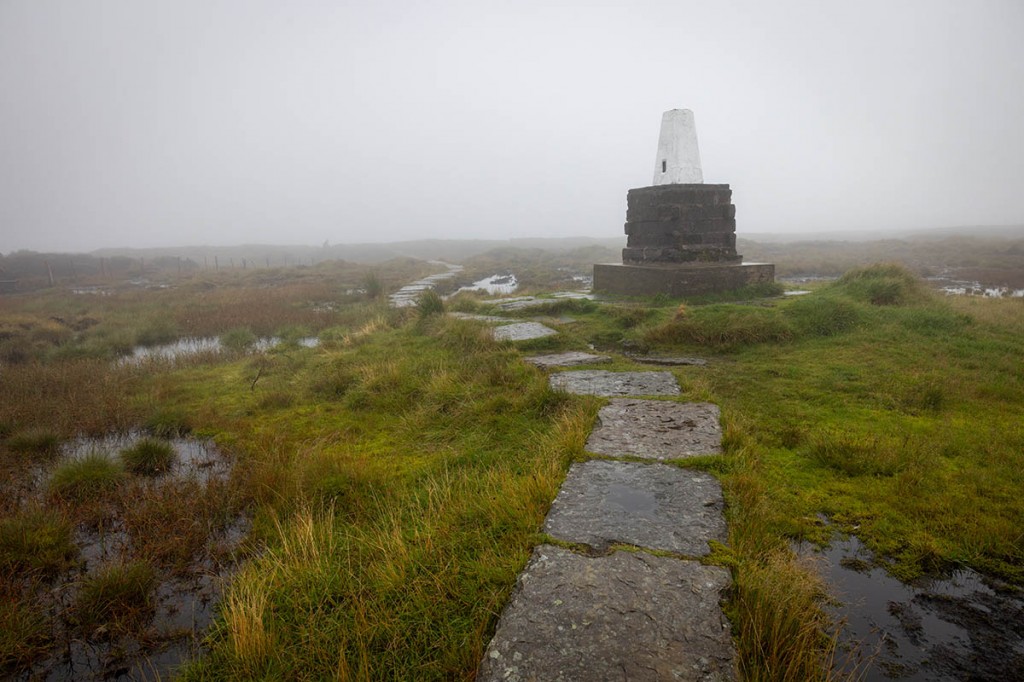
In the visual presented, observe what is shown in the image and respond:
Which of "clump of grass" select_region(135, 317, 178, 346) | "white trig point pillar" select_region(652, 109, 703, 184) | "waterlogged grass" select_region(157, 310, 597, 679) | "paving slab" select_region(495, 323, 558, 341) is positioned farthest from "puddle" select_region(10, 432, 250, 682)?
"clump of grass" select_region(135, 317, 178, 346)

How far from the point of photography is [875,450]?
11.3 ft

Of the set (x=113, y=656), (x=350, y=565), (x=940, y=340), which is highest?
(x=940, y=340)

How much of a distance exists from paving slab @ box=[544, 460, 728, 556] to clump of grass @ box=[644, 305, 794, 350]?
3.73m

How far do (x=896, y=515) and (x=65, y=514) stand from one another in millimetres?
5108

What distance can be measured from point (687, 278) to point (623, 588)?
7867 mm

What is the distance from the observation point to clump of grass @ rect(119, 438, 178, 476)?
14.9 feet

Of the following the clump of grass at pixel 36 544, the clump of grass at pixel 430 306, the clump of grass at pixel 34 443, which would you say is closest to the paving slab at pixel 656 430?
the clump of grass at pixel 36 544

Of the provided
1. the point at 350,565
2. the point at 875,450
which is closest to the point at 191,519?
Result: the point at 350,565

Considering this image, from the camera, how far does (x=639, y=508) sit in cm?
256

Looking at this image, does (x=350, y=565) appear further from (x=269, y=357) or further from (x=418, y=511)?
(x=269, y=357)

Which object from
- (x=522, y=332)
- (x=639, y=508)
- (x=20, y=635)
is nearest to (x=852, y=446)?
(x=639, y=508)

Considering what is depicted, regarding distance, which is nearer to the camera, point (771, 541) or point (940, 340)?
point (771, 541)

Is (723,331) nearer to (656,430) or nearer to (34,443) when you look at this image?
(656,430)

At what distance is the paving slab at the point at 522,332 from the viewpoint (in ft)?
22.1
